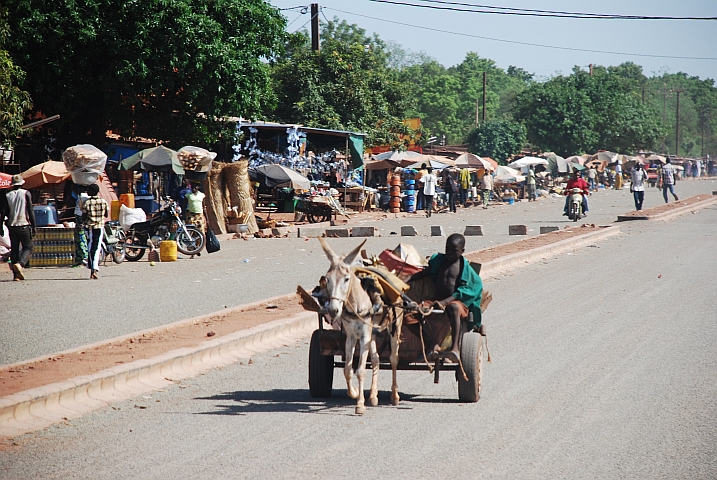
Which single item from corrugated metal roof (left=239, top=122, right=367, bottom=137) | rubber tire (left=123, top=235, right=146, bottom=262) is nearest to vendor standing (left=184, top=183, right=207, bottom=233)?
rubber tire (left=123, top=235, right=146, bottom=262)

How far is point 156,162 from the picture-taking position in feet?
80.2

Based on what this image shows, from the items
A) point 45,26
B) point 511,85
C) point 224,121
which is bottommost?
point 224,121

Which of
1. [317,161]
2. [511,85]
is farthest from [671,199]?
[511,85]

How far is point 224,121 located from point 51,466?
77.3 feet

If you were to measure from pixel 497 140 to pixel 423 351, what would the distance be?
59589 millimetres

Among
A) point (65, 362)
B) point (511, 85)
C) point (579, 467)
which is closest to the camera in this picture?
point (579, 467)

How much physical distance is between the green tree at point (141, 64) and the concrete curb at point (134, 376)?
47.2 feet

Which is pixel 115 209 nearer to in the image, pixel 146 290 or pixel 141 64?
pixel 141 64

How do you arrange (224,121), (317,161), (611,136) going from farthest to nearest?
(611,136) < (317,161) < (224,121)

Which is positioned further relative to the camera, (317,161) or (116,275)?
(317,161)

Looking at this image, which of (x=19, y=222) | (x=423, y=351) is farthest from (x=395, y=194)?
(x=423, y=351)

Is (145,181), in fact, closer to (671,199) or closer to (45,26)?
(45,26)

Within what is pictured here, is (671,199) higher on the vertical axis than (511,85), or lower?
lower

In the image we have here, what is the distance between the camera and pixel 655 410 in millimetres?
7457
